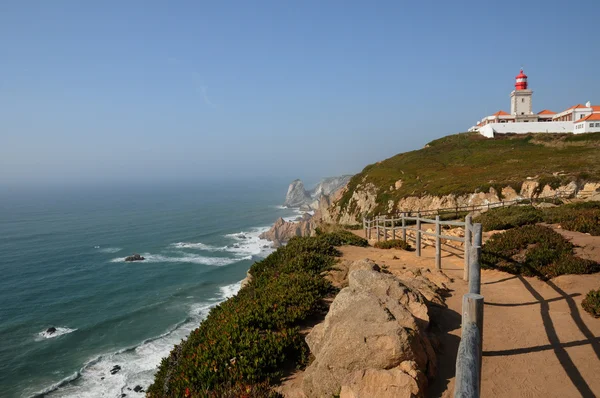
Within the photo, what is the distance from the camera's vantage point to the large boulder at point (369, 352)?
4.50 meters

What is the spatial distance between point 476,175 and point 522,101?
139 ft

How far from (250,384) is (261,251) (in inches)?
2309

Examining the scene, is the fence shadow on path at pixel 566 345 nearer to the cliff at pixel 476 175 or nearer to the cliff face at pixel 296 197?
the cliff at pixel 476 175

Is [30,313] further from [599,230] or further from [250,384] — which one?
[599,230]

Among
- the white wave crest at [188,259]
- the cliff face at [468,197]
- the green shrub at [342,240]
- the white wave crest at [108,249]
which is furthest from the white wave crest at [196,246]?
the green shrub at [342,240]

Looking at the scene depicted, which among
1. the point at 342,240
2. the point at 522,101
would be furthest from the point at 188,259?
the point at 522,101

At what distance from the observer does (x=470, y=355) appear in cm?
318

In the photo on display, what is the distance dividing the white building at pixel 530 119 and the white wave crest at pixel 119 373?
6427 centimetres

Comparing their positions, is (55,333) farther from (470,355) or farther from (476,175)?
(476,175)

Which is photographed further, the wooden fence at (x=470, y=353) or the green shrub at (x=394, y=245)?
the green shrub at (x=394, y=245)

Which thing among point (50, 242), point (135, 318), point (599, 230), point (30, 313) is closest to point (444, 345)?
point (599, 230)

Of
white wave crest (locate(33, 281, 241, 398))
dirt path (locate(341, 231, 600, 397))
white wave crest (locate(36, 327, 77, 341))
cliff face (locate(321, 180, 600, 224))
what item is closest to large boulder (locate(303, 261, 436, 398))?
dirt path (locate(341, 231, 600, 397))

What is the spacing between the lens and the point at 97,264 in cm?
5188

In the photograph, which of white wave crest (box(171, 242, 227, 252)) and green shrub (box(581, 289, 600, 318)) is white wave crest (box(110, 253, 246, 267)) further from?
green shrub (box(581, 289, 600, 318))
